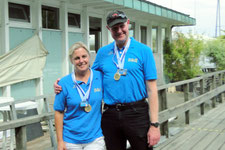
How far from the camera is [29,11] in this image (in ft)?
22.8

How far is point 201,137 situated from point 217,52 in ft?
29.7

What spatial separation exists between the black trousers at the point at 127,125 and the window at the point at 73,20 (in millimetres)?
5867

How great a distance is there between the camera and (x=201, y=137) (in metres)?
5.42

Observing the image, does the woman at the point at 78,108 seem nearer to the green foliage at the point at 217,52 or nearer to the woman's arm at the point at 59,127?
the woman's arm at the point at 59,127

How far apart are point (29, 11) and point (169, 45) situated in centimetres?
888

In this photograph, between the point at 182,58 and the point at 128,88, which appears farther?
the point at 182,58

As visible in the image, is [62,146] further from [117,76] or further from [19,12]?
[19,12]

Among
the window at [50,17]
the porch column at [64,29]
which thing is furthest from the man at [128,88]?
the porch column at [64,29]

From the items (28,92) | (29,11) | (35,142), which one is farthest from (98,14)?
(35,142)

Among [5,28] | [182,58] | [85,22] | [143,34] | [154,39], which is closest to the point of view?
[5,28]

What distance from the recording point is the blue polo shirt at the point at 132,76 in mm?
2498

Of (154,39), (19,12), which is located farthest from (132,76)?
(154,39)

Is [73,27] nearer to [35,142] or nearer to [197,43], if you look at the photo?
[35,142]

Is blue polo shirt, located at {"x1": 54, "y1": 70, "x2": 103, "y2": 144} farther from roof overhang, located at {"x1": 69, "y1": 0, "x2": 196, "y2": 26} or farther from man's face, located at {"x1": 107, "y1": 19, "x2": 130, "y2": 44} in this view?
roof overhang, located at {"x1": 69, "y1": 0, "x2": 196, "y2": 26}
